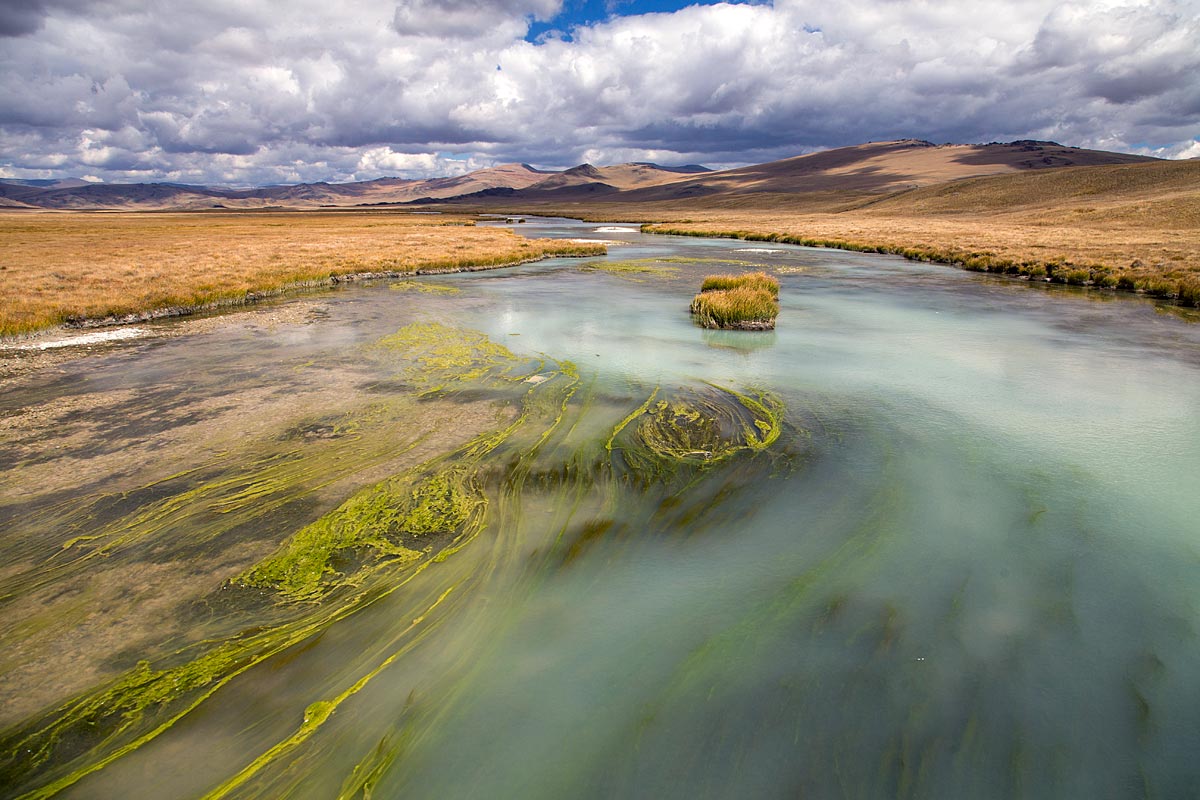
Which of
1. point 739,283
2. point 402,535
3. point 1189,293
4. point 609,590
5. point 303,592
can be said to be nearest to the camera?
point 303,592

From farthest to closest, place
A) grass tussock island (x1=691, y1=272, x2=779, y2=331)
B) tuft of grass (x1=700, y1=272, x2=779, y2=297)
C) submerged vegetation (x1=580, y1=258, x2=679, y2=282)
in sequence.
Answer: submerged vegetation (x1=580, y1=258, x2=679, y2=282) → tuft of grass (x1=700, y1=272, x2=779, y2=297) → grass tussock island (x1=691, y1=272, x2=779, y2=331)

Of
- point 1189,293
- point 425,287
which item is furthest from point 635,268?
point 1189,293

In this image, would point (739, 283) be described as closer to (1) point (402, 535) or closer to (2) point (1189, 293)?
(2) point (1189, 293)

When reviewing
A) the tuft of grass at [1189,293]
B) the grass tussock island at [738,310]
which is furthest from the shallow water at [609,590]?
the tuft of grass at [1189,293]

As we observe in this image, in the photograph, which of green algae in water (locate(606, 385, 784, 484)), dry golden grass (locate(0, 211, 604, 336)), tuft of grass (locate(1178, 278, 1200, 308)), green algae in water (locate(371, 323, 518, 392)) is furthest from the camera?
tuft of grass (locate(1178, 278, 1200, 308))

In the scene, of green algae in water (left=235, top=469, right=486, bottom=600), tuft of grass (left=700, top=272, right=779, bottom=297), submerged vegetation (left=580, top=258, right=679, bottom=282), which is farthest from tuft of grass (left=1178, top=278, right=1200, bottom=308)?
green algae in water (left=235, top=469, right=486, bottom=600)

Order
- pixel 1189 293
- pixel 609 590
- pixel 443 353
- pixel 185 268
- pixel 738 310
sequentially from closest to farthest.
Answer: pixel 609 590 < pixel 443 353 < pixel 738 310 < pixel 1189 293 < pixel 185 268

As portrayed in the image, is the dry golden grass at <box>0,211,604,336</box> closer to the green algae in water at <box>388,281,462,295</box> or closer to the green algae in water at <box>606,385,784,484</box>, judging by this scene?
the green algae in water at <box>388,281,462,295</box>

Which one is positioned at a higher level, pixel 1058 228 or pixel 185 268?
pixel 1058 228

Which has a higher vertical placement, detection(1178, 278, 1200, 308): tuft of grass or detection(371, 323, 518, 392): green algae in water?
detection(1178, 278, 1200, 308): tuft of grass

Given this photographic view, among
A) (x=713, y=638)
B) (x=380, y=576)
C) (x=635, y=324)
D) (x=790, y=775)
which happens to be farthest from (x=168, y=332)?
(x=790, y=775)
